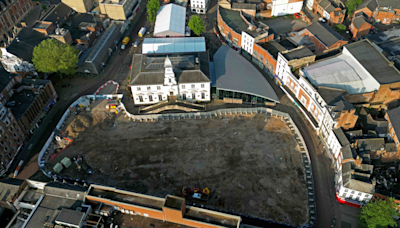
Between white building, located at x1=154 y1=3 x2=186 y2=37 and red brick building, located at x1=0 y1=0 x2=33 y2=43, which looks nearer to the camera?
white building, located at x1=154 y1=3 x2=186 y2=37

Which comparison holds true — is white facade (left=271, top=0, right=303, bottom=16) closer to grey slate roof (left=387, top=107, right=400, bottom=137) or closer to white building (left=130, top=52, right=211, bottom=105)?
white building (left=130, top=52, right=211, bottom=105)

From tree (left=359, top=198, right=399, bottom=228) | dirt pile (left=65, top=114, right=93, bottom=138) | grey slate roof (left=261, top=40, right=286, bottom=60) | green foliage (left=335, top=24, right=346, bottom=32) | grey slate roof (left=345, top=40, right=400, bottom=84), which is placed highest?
grey slate roof (left=345, top=40, right=400, bottom=84)

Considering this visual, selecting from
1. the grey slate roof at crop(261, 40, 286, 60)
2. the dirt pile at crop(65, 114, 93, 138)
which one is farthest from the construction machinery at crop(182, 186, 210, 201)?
the grey slate roof at crop(261, 40, 286, 60)

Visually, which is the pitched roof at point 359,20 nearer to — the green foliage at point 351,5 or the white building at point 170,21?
the green foliage at point 351,5

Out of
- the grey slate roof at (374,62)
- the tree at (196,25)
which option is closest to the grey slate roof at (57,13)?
the tree at (196,25)

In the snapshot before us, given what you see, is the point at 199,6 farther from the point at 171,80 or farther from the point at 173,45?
the point at 171,80

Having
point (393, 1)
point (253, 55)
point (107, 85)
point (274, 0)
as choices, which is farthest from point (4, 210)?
point (393, 1)

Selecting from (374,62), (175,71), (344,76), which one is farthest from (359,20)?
(175,71)
